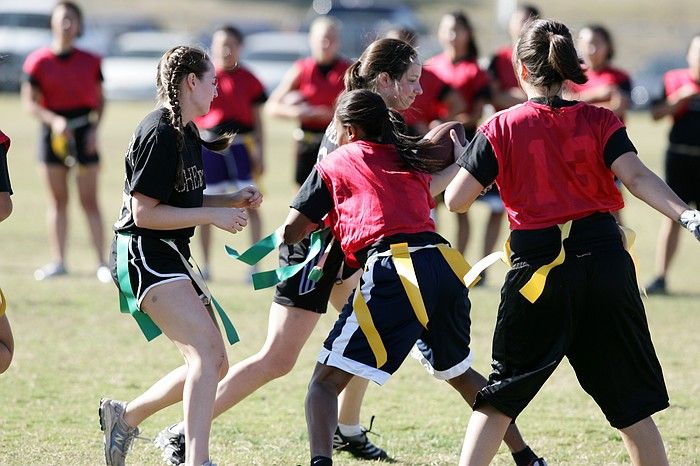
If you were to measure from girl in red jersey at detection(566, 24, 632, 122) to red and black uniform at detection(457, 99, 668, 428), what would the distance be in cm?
569

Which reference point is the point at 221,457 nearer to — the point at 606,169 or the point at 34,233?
the point at 606,169

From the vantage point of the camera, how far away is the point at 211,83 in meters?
4.71

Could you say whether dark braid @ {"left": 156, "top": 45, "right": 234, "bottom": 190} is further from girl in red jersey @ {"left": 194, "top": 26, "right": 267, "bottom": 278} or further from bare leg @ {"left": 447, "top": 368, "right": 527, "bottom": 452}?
girl in red jersey @ {"left": 194, "top": 26, "right": 267, "bottom": 278}

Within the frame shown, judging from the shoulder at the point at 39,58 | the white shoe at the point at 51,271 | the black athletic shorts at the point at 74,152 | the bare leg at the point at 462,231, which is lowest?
the white shoe at the point at 51,271

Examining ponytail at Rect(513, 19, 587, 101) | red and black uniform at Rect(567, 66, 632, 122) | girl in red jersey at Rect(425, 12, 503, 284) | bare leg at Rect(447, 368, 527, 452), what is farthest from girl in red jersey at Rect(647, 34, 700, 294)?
ponytail at Rect(513, 19, 587, 101)

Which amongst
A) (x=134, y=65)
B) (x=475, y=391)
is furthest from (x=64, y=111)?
(x=134, y=65)

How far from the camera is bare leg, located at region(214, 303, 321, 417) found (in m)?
5.12

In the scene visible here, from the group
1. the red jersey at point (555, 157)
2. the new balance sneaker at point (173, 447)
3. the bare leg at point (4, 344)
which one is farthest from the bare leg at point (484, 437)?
the bare leg at point (4, 344)

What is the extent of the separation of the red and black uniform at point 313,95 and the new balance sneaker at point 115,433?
5.25 metres

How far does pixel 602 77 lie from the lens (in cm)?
1006

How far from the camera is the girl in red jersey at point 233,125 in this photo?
10.0 metres

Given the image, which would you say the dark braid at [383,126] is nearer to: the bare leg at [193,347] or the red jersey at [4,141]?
the bare leg at [193,347]

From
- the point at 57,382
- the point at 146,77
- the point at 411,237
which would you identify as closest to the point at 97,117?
the point at 57,382

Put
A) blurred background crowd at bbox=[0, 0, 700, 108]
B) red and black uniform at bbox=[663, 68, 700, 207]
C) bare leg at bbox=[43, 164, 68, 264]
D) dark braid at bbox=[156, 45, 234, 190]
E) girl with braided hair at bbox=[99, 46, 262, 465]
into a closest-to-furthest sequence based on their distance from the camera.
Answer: girl with braided hair at bbox=[99, 46, 262, 465] → dark braid at bbox=[156, 45, 234, 190] → red and black uniform at bbox=[663, 68, 700, 207] → bare leg at bbox=[43, 164, 68, 264] → blurred background crowd at bbox=[0, 0, 700, 108]
